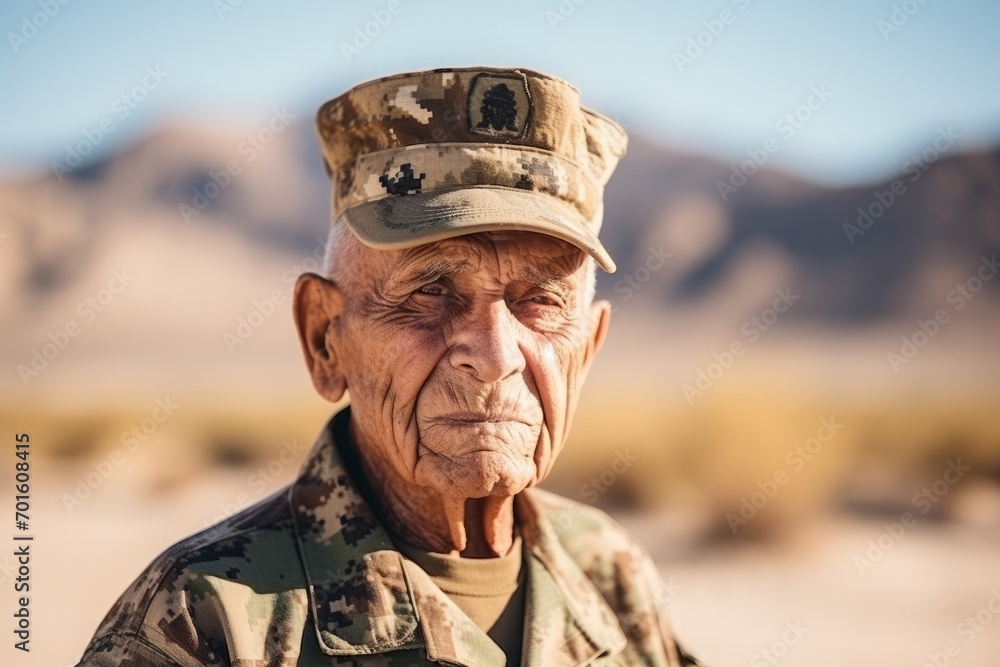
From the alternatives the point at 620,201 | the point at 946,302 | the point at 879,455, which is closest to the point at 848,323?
the point at 946,302

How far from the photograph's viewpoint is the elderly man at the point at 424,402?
237 cm

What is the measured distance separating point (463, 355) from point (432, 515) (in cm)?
51

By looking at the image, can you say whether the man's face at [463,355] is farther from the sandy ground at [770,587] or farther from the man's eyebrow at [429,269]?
the sandy ground at [770,587]

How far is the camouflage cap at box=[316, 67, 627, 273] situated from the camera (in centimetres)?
246

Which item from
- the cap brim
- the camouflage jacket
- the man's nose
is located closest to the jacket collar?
the camouflage jacket

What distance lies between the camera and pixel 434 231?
236 cm

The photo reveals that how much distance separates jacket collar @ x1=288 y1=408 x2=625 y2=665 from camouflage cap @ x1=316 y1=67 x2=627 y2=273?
0.67m

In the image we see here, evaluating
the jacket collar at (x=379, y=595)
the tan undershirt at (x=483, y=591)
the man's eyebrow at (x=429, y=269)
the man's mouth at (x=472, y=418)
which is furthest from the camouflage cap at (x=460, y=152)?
the tan undershirt at (x=483, y=591)

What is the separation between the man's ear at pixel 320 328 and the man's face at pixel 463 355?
4 centimetres

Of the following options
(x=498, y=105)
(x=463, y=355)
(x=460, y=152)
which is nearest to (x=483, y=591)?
(x=463, y=355)

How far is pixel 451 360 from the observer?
2.44 m

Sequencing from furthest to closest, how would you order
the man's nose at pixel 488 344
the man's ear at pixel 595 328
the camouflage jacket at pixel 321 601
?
the man's ear at pixel 595 328, the man's nose at pixel 488 344, the camouflage jacket at pixel 321 601

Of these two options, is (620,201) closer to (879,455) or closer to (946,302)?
A: (946,302)

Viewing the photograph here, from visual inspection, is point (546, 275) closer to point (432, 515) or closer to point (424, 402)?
point (424, 402)
